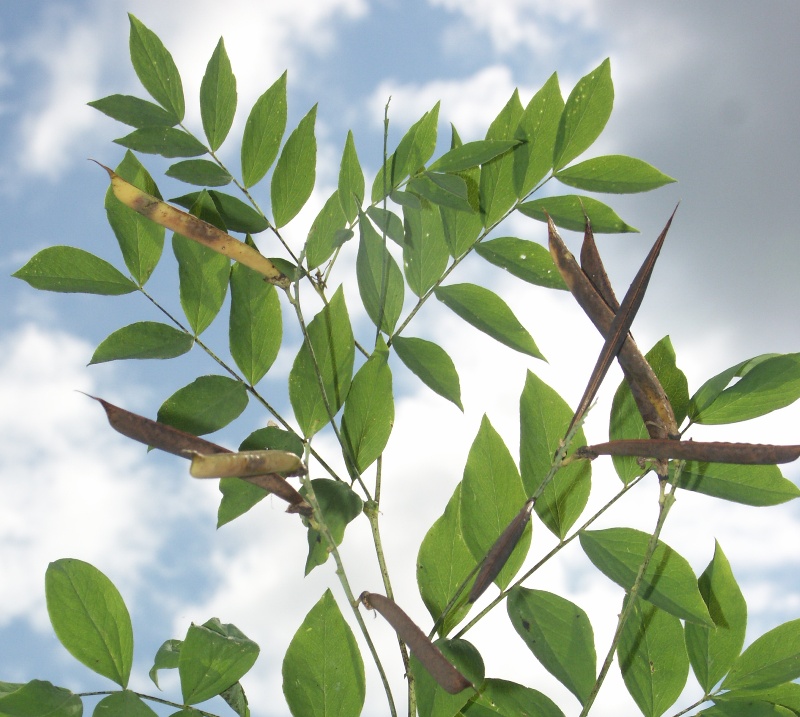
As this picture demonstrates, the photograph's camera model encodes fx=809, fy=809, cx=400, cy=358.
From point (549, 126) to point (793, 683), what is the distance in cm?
67

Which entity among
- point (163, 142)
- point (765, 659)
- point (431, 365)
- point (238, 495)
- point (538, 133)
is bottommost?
point (765, 659)

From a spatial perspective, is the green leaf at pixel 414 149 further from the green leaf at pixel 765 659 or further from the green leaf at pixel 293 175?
the green leaf at pixel 765 659

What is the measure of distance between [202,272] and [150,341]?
104 millimetres

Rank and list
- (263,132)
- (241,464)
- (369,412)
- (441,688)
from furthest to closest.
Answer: (263,132) → (369,412) → (441,688) → (241,464)

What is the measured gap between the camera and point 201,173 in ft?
3.13

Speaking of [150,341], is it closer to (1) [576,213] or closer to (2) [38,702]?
(2) [38,702]

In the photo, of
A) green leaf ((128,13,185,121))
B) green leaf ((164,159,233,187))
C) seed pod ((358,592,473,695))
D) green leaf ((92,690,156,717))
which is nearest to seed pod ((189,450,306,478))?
seed pod ((358,592,473,695))

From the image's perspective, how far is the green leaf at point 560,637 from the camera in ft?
2.65

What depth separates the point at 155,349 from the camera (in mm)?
940

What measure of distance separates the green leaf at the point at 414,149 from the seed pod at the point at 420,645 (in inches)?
18.0

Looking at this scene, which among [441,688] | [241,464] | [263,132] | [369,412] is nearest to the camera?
[241,464]

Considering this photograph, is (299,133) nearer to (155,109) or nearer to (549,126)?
(155,109)

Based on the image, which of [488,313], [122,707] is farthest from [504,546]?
[122,707]

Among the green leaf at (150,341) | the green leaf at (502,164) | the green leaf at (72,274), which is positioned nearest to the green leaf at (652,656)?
the green leaf at (502,164)
